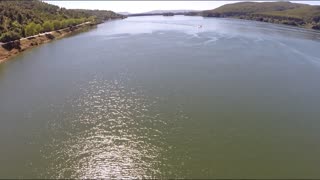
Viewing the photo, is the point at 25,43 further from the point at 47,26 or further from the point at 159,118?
the point at 159,118

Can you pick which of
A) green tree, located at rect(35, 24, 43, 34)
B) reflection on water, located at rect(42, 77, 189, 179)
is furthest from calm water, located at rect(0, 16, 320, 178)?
green tree, located at rect(35, 24, 43, 34)

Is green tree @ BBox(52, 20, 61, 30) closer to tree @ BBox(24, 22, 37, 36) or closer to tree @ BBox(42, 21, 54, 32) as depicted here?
tree @ BBox(42, 21, 54, 32)

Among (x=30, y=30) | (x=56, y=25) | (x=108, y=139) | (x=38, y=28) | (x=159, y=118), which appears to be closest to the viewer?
(x=108, y=139)

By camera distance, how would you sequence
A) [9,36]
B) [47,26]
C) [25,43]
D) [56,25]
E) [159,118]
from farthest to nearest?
[56,25]
[47,26]
[25,43]
[9,36]
[159,118]

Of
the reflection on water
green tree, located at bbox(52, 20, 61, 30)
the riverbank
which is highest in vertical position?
green tree, located at bbox(52, 20, 61, 30)

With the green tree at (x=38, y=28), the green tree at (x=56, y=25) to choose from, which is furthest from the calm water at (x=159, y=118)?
the green tree at (x=56, y=25)

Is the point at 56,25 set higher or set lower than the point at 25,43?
higher

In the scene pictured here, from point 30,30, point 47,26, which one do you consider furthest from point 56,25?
point 30,30

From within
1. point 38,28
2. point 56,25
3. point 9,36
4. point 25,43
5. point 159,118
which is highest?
point 9,36
